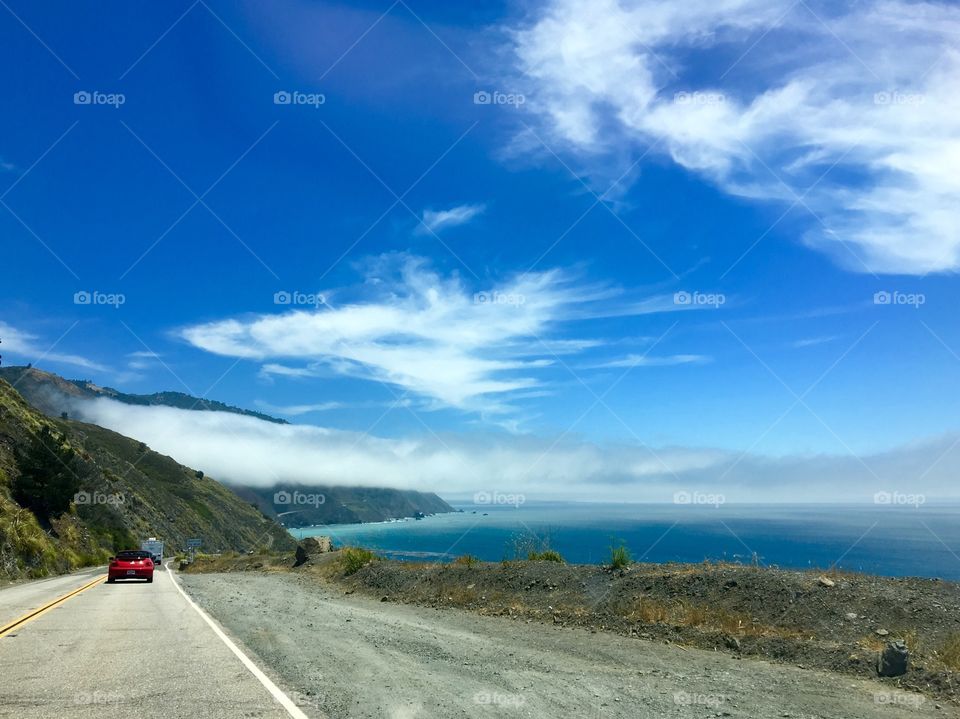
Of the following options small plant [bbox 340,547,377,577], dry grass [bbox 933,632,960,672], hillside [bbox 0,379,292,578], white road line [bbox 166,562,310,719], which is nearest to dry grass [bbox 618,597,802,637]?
dry grass [bbox 933,632,960,672]

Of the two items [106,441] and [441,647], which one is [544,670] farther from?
[106,441]

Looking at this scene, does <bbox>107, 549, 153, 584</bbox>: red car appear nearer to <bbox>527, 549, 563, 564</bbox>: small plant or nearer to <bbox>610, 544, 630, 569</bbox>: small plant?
<bbox>527, 549, 563, 564</bbox>: small plant

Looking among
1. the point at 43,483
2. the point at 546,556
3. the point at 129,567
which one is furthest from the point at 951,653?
the point at 43,483

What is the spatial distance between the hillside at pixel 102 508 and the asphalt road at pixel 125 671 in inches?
1212

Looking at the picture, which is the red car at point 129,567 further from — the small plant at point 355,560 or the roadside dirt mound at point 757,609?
the roadside dirt mound at point 757,609

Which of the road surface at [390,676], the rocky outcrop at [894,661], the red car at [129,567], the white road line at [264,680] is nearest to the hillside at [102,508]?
the red car at [129,567]

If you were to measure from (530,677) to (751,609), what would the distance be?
19.5 feet

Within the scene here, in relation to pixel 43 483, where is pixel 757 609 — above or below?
below

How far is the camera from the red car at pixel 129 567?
3250 centimetres

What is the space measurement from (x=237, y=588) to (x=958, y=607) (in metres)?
25.8

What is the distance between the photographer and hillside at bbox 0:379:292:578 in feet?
154

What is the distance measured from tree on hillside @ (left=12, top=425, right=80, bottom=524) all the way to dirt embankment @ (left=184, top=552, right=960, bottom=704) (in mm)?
49303

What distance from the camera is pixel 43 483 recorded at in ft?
181

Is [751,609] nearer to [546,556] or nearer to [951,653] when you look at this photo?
[951,653]
